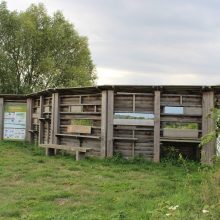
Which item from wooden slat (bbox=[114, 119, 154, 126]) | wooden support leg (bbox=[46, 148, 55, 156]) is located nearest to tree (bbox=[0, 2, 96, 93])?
wooden support leg (bbox=[46, 148, 55, 156])

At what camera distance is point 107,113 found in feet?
48.0

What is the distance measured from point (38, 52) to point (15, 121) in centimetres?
1342

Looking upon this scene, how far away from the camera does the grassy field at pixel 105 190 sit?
629 centimetres

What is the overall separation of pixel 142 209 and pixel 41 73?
96.2 feet

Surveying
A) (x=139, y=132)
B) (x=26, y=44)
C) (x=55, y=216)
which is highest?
(x=26, y=44)

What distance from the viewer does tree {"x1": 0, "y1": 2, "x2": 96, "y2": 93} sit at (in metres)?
35.1

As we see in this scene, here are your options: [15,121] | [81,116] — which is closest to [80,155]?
[81,116]

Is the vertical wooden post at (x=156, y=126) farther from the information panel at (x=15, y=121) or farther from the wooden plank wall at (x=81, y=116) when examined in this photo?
the information panel at (x=15, y=121)

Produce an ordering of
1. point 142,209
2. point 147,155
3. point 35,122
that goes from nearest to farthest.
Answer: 1. point 142,209
2. point 147,155
3. point 35,122

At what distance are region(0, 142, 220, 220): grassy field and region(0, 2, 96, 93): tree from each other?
21508mm

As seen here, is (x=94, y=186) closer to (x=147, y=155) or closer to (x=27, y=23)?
(x=147, y=155)

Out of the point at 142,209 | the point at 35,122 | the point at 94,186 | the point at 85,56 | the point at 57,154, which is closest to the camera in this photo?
the point at 142,209

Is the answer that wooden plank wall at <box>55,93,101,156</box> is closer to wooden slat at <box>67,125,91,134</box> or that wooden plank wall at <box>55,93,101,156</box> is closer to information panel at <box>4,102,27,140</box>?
wooden slat at <box>67,125,91,134</box>

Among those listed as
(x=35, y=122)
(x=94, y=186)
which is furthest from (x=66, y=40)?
Result: (x=94, y=186)
